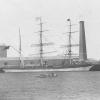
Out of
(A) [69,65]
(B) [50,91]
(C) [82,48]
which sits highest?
(C) [82,48]

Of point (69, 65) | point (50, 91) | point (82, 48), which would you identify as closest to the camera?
point (50, 91)

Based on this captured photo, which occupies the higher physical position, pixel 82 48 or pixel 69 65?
pixel 82 48

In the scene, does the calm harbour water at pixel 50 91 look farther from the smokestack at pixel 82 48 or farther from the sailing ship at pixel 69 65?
the smokestack at pixel 82 48

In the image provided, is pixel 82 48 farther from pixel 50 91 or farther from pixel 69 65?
pixel 50 91

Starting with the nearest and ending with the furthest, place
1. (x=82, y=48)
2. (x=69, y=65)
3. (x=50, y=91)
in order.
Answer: (x=50, y=91)
(x=69, y=65)
(x=82, y=48)

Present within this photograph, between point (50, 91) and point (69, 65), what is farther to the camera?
point (69, 65)

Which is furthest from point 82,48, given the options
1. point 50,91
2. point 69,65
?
point 50,91

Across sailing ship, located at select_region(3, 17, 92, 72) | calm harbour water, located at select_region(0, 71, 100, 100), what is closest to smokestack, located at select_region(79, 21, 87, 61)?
sailing ship, located at select_region(3, 17, 92, 72)

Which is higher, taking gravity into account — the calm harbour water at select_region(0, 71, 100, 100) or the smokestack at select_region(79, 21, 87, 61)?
the smokestack at select_region(79, 21, 87, 61)

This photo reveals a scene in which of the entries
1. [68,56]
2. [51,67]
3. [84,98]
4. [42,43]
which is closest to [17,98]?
[84,98]

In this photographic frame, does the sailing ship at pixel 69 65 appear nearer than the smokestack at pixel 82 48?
Yes

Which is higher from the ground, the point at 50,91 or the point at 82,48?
the point at 82,48

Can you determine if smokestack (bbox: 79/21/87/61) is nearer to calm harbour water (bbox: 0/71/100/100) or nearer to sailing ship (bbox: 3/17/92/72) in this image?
sailing ship (bbox: 3/17/92/72)

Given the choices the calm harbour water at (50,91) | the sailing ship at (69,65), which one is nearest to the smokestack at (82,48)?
the sailing ship at (69,65)
